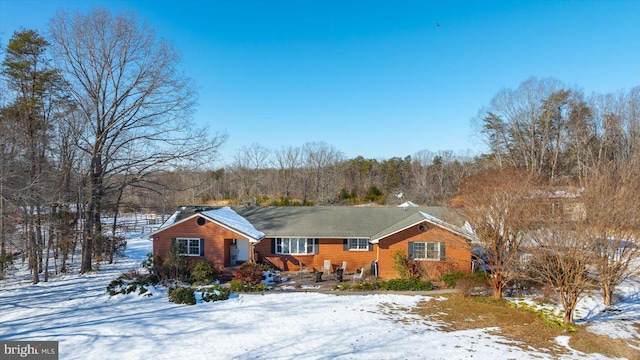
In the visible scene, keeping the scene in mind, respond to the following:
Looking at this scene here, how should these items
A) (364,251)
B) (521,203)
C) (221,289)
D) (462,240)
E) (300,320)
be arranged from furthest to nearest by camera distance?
1. (364,251)
2. (462,240)
3. (221,289)
4. (521,203)
5. (300,320)

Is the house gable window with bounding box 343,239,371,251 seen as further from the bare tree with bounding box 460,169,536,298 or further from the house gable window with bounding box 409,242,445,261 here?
the bare tree with bounding box 460,169,536,298

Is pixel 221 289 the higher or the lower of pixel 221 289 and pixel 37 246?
the lower

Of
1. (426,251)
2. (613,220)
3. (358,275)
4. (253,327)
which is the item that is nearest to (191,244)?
(253,327)

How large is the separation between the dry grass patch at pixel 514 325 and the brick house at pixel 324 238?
3614 millimetres

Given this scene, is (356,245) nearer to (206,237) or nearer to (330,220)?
(330,220)

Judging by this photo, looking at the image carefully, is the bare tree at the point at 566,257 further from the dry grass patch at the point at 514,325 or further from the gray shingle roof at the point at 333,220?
the gray shingle roof at the point at 333,220

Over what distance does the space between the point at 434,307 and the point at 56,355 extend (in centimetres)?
1396

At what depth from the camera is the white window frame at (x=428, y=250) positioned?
20219 millimetres

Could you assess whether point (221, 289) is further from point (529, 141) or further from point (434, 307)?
point (529, 141)

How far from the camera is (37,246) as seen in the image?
17.6m

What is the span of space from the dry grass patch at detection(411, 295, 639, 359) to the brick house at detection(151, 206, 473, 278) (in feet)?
11.9

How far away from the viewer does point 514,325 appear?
1324cm

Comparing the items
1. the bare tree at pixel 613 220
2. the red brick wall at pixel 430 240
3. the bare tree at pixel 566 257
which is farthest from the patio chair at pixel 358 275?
the bare tree at pixel 613 220

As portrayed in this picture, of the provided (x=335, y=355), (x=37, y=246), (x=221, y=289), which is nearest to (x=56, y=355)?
(x=221, y=289)
